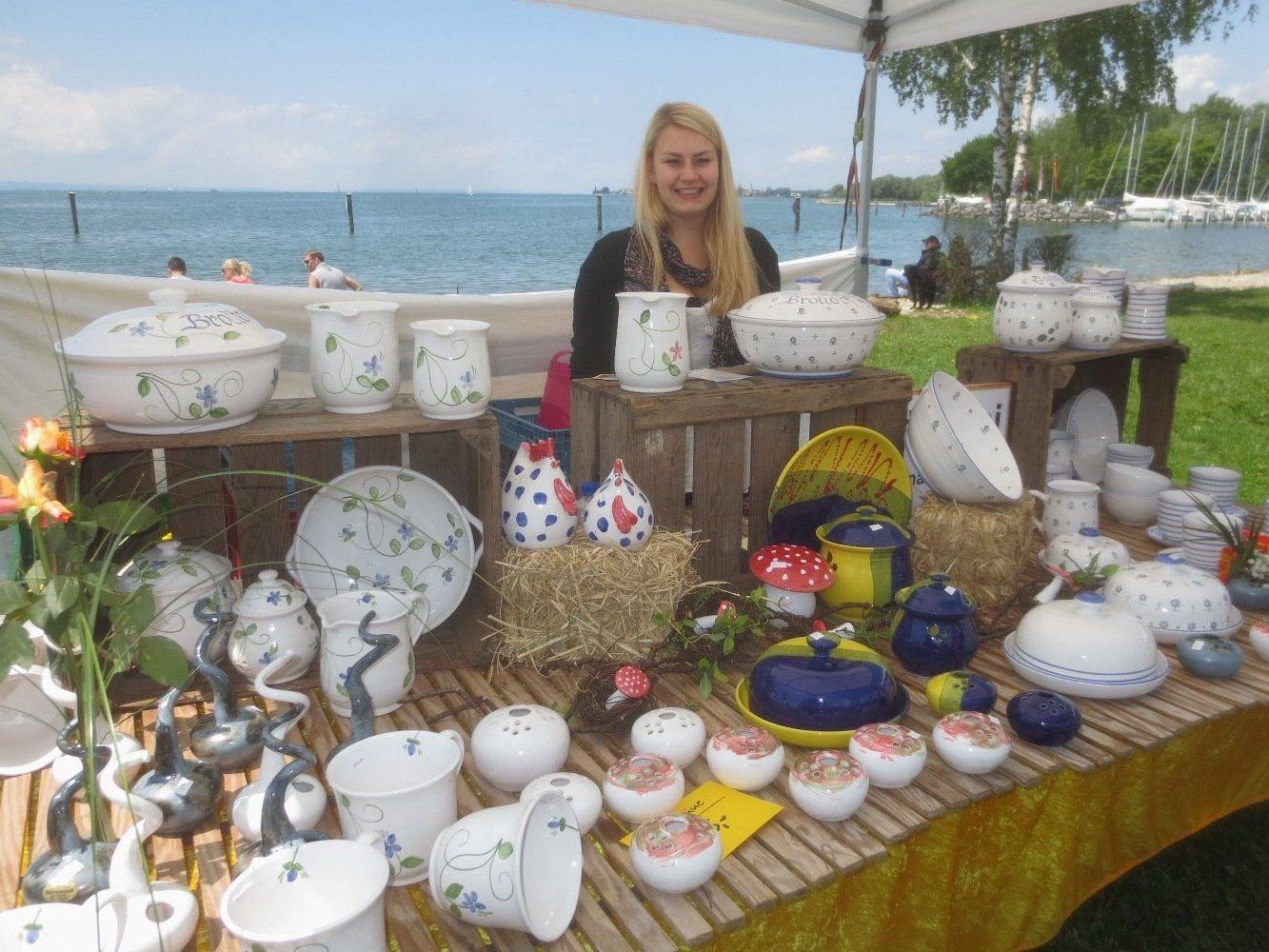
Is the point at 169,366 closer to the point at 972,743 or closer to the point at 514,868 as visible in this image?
the point at 514,868

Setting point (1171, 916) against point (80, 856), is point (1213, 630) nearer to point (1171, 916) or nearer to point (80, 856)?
point (1171, 916)

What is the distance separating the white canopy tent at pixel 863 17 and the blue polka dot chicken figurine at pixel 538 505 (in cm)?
169

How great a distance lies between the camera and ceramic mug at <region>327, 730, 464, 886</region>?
1023 mm

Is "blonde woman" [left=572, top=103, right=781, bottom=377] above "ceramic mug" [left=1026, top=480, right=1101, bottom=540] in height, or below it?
above

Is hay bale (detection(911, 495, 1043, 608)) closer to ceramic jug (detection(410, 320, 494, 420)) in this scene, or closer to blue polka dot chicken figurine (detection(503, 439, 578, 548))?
blue polka dot chicken figurine (detection(503, 439, 578, 548))

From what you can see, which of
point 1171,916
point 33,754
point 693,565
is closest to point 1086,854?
point 1171,916

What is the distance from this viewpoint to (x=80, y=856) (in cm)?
100

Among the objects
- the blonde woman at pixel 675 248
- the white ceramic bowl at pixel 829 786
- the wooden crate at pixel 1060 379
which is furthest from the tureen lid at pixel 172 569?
the wooden crate at pixel 1060 379

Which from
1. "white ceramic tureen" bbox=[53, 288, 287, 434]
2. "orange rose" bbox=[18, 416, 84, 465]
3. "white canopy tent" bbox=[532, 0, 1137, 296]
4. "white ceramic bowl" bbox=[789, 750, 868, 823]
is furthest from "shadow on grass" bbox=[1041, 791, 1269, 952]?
"white canopy tent" bbox=[532, 0, 1137, 296]

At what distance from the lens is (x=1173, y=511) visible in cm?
235

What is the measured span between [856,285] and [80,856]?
138 inches

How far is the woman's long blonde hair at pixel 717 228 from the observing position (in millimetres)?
2496

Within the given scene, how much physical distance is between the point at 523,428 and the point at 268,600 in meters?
1.36

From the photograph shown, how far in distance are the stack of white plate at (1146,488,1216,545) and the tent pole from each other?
1.68m
